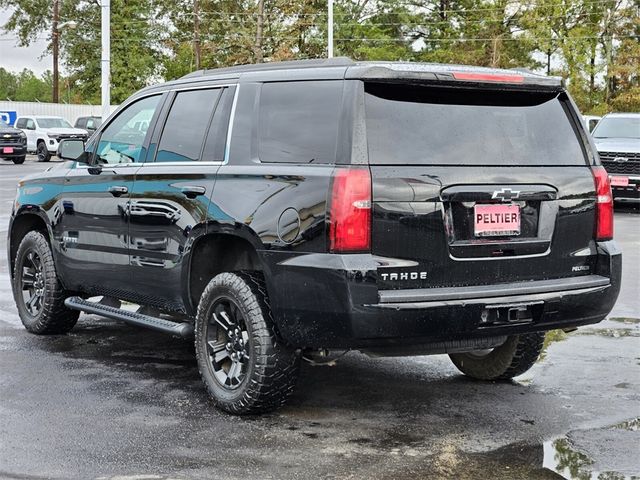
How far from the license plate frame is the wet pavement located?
1.05m

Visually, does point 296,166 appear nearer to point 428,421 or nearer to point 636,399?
point 428,421

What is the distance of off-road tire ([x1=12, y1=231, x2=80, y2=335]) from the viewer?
724cm

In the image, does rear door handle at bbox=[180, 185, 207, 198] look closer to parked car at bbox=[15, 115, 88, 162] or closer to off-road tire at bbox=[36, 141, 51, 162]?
parked car at bbox=[15, 115, 88, 162]

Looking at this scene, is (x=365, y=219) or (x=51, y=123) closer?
(x=365, y=219)

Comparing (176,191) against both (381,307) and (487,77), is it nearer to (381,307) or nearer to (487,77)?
(381,307)

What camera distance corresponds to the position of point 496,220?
16.3 ft

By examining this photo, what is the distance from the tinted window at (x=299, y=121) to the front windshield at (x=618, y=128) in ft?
52.7

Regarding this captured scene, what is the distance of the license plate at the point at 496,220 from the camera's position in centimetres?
492

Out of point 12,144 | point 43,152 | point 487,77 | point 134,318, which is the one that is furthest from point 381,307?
point 43,152

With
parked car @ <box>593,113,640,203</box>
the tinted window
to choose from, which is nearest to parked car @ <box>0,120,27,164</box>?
parked car @ <box>593,113,640,203</box>

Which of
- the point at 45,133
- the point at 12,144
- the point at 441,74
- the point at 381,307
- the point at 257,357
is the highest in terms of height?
the point at 45,133

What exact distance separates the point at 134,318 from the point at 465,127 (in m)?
2.53

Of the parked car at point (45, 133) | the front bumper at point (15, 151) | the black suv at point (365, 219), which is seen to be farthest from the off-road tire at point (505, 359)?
the parked car at point (45, 133)

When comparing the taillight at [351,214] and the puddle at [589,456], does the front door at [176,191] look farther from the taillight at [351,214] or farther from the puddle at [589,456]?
the puddle at [589,456]
